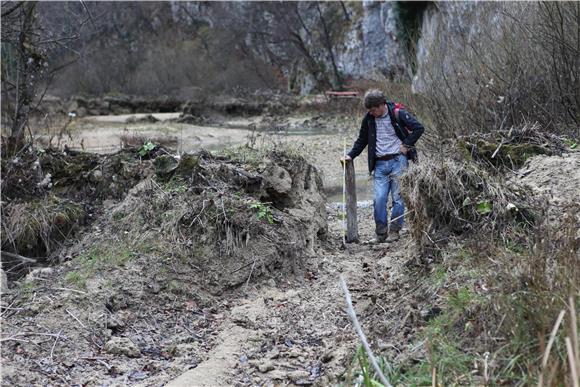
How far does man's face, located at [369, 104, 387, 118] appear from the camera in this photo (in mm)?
7656

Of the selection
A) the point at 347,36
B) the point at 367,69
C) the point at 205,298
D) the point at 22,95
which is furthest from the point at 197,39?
the point at 205,298

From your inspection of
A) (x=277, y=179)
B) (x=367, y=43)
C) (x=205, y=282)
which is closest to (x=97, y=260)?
(x=205, y=282)

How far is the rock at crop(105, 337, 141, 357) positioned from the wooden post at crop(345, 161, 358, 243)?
3518mm

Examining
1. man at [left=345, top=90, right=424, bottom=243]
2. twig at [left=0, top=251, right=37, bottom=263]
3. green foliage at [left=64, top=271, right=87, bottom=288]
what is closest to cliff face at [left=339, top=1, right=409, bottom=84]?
man at [left=345, top=90, right=424, bottom=243]

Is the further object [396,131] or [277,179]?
[396,131]

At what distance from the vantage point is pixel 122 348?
5254mm

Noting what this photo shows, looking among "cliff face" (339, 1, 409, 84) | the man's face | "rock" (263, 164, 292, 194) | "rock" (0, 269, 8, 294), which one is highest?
"cliff face" (339, 1, 409, 84)

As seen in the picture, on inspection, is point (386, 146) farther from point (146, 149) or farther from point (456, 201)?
point (146, 149)

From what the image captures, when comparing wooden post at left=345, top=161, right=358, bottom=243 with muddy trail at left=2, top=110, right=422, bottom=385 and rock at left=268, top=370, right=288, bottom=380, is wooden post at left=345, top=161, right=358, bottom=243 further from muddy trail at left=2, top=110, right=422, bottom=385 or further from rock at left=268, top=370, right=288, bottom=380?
rock at left=268, top=370, right=288, bottom=380

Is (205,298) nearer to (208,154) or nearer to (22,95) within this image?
(208,154)

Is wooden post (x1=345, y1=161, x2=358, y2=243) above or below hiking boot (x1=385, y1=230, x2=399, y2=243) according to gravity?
above

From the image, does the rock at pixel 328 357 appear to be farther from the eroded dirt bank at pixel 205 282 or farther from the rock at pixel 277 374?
the rock at pixel 277 374

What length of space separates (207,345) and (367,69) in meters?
33.7

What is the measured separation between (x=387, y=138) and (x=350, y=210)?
1.00 meters
